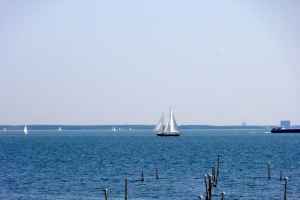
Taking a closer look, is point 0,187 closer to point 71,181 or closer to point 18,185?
point 18,185

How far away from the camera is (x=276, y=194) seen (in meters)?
83.1

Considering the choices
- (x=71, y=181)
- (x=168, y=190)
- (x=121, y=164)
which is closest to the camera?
(x=168, y=190)

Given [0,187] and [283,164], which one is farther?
[283,164]

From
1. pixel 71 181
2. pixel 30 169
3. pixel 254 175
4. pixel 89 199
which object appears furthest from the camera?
pixel 30 169

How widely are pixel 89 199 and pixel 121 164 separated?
54650 millimetres

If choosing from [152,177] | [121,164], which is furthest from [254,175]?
[121,164]

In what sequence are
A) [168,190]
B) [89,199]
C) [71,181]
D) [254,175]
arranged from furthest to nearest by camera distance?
[254,175] < [71,181] < [168,190] < [89,199]

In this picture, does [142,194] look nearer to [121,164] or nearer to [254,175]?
[254,175]

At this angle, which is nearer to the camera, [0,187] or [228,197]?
[228,197]

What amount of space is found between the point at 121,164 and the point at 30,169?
61.4ft

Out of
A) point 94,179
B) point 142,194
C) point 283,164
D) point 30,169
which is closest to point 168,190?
point 142,194

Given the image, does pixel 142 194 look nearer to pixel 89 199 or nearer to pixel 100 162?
pixel 89 199

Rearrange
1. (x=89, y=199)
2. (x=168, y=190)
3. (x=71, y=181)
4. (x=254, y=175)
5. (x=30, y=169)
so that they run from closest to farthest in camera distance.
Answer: (x=89, y=199) → (x=168, y=190) → (x=71, y=181) → (x=254, y=175) → (x=30, y=169)

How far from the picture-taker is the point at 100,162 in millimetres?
139625
